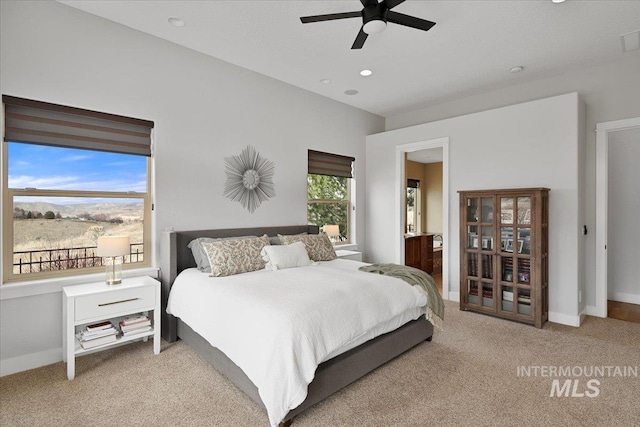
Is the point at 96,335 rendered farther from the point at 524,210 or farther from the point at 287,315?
the point at 524,210

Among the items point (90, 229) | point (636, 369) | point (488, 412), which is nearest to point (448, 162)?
point (636, 369)

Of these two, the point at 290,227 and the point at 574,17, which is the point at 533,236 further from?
the point at 290,227

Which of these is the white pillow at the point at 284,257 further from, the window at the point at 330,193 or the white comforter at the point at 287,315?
the window at the point at 330,193

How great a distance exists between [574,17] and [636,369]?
3048 millimetres

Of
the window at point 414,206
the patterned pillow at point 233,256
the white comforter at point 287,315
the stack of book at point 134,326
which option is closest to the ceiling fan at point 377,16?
the white comforter at point 287,315

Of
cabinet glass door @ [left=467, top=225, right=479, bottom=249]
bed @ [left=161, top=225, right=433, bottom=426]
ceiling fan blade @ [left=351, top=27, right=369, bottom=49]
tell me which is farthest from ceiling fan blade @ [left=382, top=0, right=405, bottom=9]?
cabinet glass door @ [left=467, top=225, right=479, bottom=249]

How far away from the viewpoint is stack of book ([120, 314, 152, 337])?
9.31 feet

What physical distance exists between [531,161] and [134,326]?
464 cm

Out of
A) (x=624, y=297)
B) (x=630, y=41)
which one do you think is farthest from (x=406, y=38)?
(x=624, y=297)

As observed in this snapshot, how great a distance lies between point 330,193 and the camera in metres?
5.41

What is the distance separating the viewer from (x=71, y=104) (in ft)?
9.46

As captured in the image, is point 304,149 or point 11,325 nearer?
point 11,325

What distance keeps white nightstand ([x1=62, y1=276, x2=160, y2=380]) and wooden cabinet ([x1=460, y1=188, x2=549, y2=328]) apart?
3.56 metres

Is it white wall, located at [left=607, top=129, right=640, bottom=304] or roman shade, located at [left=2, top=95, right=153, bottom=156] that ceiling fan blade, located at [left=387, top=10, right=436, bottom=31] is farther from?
white wall, located at [left=607, top=129, right=640, bottom=304]
